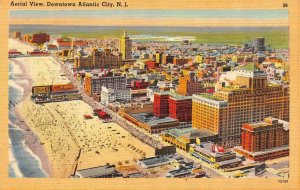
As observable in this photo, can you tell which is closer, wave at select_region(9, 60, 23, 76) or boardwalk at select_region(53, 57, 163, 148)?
wave at select_region(9, 60, 23, 76)

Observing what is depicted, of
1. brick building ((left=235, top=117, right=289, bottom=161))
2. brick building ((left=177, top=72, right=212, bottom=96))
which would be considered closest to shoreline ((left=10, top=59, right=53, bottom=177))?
brick building ((left=177, top=72, right=212, bottom=96))

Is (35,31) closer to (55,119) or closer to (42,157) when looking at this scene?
(55,119)

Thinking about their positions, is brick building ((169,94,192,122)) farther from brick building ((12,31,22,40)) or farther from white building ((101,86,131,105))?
brick building ((12,31,22,40))

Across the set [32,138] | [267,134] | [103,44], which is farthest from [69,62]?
[267,134]

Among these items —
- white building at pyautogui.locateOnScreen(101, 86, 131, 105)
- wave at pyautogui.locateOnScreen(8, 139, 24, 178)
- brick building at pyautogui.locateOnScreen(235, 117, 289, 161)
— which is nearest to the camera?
wave at pyautogui.locateOnScreen(8, 139, 24, 178)

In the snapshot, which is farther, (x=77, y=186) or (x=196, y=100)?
(x=196, y=100)

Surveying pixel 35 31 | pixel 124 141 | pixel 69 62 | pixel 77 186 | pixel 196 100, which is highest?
pixel 35 31

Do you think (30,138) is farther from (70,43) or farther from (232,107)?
(232,107)

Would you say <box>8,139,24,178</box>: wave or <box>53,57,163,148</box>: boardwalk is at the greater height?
<box>53,57,163,148</box>: boardwalk
